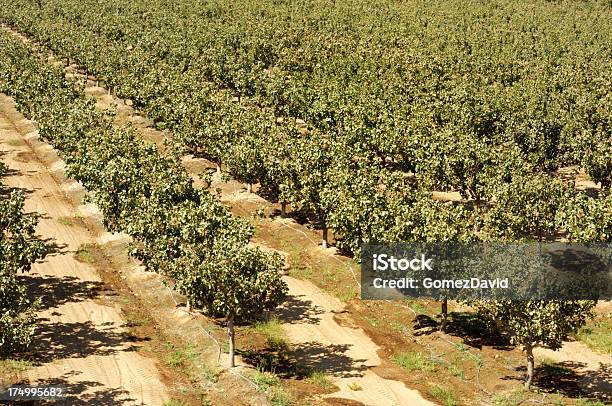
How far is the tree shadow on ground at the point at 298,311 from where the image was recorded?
52156mm

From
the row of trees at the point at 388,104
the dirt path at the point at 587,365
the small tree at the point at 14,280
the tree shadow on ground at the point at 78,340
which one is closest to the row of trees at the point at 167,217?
the small tree at the point at 14,280

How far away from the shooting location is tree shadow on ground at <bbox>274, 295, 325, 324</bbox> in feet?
171

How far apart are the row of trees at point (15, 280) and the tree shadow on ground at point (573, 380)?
32.8 m

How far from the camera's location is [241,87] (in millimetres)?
106438

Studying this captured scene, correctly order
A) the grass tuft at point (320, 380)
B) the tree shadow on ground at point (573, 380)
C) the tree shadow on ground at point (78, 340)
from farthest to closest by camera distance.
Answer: the tree shadow on ground at point (78, 340) < the grass tuft at point (320, 380) < the tree shadow on ground at point (573, 380)

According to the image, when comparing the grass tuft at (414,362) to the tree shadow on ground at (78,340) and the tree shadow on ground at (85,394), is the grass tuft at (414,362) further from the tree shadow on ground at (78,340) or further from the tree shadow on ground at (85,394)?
the tree shadow on ground at (78,340)

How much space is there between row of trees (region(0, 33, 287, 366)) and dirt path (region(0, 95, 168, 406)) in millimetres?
5688

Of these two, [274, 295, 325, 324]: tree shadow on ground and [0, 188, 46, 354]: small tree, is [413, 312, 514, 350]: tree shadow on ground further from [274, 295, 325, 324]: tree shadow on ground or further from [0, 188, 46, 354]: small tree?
[0, 188, 46, 354]: small tree

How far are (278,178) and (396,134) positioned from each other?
51.9ft

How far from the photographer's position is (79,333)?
4884 centimetres

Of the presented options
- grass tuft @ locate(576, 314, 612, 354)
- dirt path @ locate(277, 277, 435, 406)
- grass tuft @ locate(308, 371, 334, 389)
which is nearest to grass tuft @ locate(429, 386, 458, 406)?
dirt path @ locate(277, 277, 435, 406)

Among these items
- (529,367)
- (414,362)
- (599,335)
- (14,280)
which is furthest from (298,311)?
(599,335)

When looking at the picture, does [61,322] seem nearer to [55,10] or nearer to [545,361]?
[545,361]

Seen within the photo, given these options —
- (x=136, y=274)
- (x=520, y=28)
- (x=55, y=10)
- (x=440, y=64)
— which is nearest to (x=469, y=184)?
(x=136, y=274)
